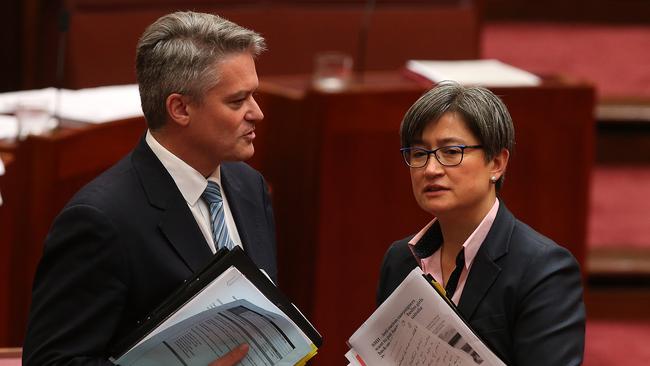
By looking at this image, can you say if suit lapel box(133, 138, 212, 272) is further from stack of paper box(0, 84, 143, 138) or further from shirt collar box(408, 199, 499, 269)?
stack of paper box(0, 84, 143, 138)

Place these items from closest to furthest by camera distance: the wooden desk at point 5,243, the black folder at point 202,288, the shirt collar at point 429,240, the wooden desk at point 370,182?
the black folder at point 202,288 < the shirt collar at point 429,240 < the wooden desk at point 5,243 < the wooden desk at point 370,182

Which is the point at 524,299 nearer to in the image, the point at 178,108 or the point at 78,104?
the point at 178,108

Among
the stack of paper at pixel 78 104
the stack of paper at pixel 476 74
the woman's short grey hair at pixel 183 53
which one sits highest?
the woman's short grey hair at pixel 183 53

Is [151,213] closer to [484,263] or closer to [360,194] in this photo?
[484,263]

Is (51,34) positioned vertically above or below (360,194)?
above

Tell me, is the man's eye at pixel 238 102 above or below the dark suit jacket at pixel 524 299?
above

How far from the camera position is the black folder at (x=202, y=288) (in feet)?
3.93

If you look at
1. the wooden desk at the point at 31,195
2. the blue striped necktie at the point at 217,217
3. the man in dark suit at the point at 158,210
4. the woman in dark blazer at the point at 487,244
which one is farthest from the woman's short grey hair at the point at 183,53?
the wooden desk at the point at 31,195

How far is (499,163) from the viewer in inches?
50.9

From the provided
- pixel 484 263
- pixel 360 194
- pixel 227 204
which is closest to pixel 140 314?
pixel 227 204

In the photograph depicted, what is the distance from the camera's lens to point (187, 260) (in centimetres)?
129

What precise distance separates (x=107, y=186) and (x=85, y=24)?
6.02 feet

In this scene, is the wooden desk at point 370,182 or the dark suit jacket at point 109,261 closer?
the dark suit jacket at point 109,261

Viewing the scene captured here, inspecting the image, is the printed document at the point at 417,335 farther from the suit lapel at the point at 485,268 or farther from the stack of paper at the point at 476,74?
the stack of paper at the point at 476,74
